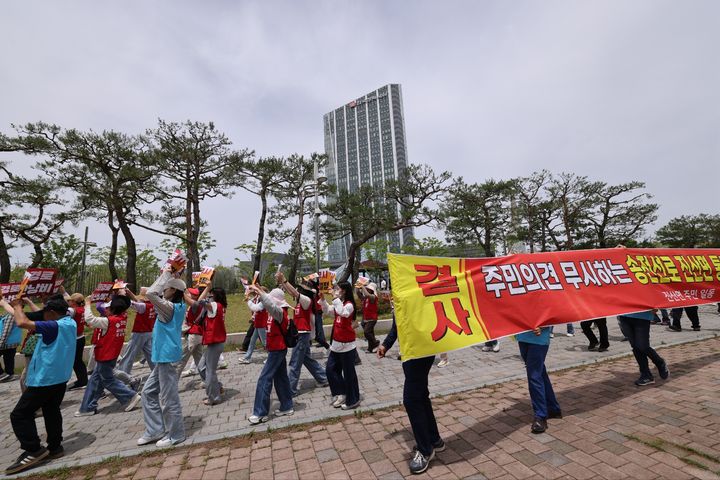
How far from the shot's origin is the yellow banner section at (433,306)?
344cm

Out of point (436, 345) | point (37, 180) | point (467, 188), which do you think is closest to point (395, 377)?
point (436, 345)

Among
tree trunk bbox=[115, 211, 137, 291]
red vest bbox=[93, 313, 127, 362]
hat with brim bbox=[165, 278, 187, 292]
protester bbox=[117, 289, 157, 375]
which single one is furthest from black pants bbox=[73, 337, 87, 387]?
tree trunk bbox=[115, 211, 137, 291]

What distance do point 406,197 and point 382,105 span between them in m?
77.6

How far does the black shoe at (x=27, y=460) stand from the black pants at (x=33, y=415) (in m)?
0.05

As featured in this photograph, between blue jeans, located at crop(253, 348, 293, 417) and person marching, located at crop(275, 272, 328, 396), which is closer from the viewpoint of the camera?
blue jeans, located at crop(253, 348, 293, 417)

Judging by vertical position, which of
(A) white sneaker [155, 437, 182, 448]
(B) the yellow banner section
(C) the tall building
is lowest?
(A) white sneaker [155, 437, 182, 448]

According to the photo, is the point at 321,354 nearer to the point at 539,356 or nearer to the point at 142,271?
the point at 539,356

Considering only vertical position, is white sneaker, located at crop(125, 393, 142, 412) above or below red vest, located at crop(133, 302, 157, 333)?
below

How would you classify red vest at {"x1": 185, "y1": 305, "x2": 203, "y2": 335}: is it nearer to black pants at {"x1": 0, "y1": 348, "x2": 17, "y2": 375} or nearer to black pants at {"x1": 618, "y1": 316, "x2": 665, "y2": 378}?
black pants at {"x1": 0, "y1": 348, "x2": 17, "y2": 375}

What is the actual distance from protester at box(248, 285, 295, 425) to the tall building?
7750 centimetres

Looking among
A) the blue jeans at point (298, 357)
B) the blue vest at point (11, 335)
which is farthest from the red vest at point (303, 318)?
the blue vest at point (11, 335)

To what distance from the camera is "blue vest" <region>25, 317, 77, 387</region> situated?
3.89m

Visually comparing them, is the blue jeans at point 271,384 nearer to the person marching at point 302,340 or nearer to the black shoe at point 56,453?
the person marching at point 302,340

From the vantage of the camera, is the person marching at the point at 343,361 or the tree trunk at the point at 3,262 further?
the tree trunk at the point at 3,262
